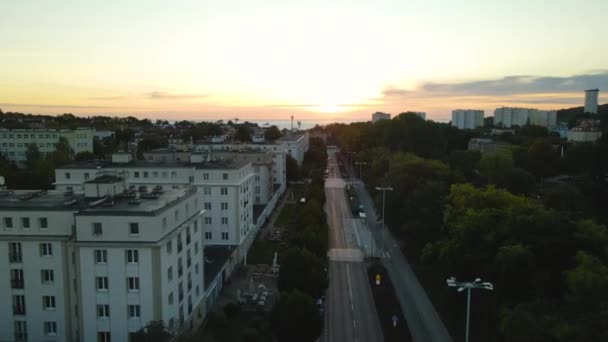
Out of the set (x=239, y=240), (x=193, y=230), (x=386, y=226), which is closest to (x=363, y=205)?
(x=386, y=226)

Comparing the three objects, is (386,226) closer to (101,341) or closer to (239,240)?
(239,240)

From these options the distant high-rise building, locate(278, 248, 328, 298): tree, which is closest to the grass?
locate(278, 248, 328, 298): tree

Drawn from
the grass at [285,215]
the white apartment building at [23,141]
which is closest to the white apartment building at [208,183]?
the grass at [285,215]

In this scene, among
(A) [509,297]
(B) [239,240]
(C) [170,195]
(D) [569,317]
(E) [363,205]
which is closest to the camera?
(D) [569,317]

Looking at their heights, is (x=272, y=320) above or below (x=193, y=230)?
below

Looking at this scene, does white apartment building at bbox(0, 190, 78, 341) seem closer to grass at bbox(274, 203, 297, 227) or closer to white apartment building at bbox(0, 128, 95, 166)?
grass at bbox(274, 203, 297, 227)

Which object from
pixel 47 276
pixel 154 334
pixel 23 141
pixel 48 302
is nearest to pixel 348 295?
pixel 154 334

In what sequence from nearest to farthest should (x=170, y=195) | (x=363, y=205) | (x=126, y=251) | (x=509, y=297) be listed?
1. (x=126, y=251)
2. (x=509, y=297)
3. (x=170, y=195)
4. (x=363, y=205)

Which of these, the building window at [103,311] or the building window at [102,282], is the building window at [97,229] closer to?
the building window at [102,282]
